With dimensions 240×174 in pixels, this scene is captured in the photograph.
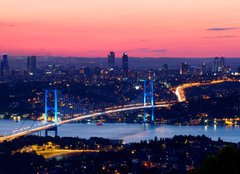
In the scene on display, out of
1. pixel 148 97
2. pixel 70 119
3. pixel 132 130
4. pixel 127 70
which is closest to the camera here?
pixel 70 119

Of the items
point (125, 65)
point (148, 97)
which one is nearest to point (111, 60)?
point (125, 65)

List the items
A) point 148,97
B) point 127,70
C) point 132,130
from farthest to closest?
point 127,70, point 148,97, point 132,130

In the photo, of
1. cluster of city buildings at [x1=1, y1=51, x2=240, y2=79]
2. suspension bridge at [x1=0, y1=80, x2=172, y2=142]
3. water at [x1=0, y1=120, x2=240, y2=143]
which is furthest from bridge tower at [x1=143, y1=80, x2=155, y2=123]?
cluster of city buildings at [x1=1, y1=51, x2=240, y2=79]

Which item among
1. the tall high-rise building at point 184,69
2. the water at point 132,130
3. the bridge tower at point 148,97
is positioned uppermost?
the tall high-rise building at point 184,69

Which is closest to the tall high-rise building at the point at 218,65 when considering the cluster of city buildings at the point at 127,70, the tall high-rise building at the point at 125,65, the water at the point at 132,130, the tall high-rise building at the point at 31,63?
the cluster of city buildings at the point at 127,70

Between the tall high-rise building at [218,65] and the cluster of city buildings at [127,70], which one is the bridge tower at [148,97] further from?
the tall high-rise building at [218,65]

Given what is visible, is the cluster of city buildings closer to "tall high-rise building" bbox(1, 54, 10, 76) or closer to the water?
"tall high-rise building" bbox(1, 54, 10, 76)

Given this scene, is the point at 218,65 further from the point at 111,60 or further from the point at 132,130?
the point at 132,130

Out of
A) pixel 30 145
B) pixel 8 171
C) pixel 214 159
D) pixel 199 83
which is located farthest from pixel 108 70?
pixel 214 159
